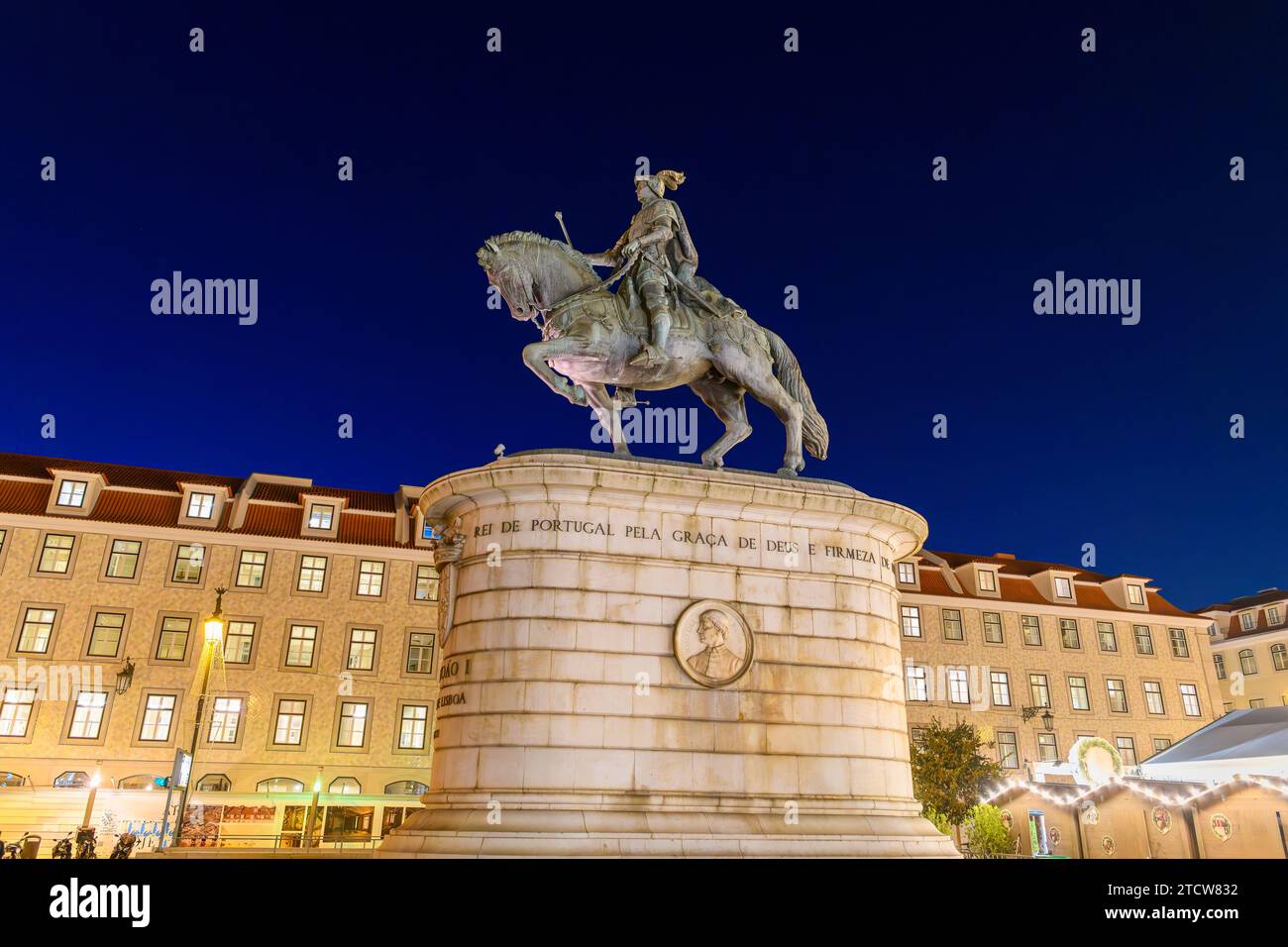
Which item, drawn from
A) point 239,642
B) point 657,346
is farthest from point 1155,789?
point 239,642

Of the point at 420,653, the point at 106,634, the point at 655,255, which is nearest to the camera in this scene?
the point at 655,255

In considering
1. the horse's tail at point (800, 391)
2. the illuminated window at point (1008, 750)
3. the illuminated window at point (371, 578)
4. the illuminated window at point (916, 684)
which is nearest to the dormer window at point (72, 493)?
the illuminated window at point (371, 578)

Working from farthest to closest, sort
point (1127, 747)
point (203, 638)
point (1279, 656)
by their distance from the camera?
point (1279, 656), point (1127, 747), point (203, 638)

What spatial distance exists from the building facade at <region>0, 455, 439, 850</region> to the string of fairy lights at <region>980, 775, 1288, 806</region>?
25.4 m

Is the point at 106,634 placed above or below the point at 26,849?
above

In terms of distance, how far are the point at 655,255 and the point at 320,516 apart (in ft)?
104

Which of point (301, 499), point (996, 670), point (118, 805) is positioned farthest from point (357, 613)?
point (996, 670)

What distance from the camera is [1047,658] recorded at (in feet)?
156

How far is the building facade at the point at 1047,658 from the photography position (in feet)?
149

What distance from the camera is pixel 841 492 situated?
1337 centimetres

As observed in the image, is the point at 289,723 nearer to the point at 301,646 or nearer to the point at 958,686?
the point at 301,646

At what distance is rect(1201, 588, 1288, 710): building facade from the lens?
5250 cm
